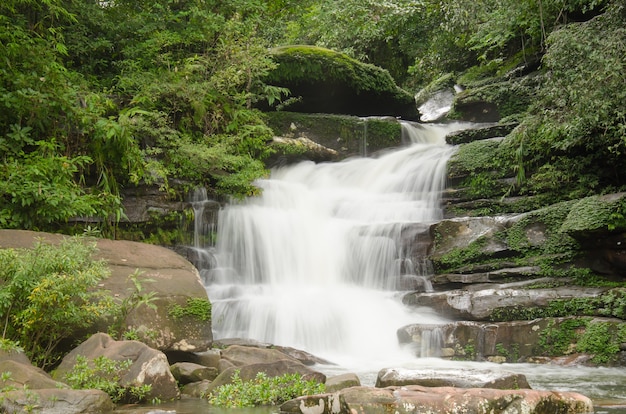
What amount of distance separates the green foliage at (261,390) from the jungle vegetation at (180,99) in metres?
4.37

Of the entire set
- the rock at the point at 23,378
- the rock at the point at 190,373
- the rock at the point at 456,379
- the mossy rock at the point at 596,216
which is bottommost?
the rock at the point at 190,373

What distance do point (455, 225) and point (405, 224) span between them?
980 mm

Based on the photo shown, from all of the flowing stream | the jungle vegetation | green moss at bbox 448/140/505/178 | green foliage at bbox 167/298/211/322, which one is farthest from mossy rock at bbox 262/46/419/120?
green foliage at bbox 167/298/211/322

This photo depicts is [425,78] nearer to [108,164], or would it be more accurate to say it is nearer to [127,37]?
[127,37]

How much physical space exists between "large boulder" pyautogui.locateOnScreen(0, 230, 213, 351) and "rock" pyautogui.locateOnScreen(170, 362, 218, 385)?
19.0 inches

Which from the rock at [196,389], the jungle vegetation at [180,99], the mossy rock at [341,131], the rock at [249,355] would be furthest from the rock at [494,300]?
the mossy rock at [341,131]

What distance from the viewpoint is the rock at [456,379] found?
214 inches

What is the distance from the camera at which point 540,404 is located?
452cm

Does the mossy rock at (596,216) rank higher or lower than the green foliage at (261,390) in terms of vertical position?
higher

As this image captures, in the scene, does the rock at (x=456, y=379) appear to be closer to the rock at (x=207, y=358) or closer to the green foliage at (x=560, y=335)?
the rock at (x=207, y=358)

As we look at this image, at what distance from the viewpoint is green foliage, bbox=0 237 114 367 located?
19.7ft

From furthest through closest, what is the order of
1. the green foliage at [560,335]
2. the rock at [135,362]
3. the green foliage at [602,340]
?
the green foliage at [560,335], the green foliage at [602,340], the rock at [135,362]

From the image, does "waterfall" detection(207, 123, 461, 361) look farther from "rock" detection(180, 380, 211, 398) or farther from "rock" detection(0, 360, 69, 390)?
"rock" detection(0, 360, 69, 390)

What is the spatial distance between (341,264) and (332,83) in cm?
675
